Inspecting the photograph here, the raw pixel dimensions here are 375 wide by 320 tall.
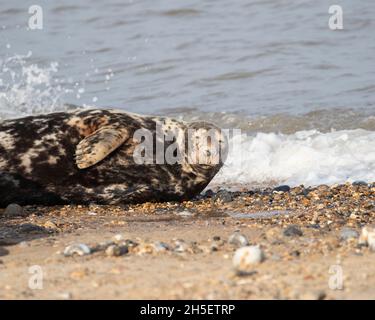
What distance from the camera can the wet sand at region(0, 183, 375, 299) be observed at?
13.3 feet

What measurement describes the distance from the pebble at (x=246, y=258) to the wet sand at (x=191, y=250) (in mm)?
37

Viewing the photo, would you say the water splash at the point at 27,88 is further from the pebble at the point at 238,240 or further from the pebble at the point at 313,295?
the pebble at the point at 313,295

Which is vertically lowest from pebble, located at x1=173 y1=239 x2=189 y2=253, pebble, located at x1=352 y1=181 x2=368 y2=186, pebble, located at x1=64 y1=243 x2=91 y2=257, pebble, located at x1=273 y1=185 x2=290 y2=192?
pebble, located at x1=352 y1=181 x2=368 y2=186

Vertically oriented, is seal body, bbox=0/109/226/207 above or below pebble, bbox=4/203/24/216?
above

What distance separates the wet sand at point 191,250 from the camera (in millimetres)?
4066

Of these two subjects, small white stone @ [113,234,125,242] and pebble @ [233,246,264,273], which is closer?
pebble @ [233,246,264,273]

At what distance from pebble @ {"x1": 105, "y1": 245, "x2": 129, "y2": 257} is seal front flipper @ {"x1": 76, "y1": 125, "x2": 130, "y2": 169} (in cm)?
228

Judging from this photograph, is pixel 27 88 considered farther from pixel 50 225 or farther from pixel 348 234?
pixel 348 234

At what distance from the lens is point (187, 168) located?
761cm

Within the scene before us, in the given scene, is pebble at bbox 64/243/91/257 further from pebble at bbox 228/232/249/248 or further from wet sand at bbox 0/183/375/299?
pebble at bbox 228/232/249/248

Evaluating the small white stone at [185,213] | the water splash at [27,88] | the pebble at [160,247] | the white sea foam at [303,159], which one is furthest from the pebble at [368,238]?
the water splash at [27,88]

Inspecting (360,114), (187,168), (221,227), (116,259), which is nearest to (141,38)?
(360,114)

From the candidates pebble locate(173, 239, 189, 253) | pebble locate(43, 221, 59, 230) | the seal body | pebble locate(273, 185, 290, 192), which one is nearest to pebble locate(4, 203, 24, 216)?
the seal body
